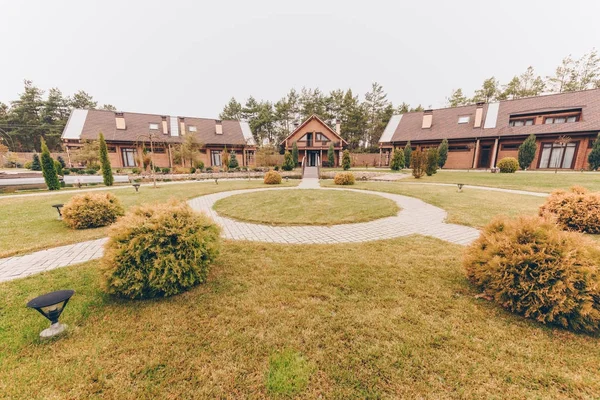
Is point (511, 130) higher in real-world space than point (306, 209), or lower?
higher

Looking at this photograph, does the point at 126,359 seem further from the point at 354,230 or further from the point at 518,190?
the point at 518,190

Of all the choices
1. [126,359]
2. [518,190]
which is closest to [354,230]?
[126,359]

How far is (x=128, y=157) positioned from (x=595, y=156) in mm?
43688

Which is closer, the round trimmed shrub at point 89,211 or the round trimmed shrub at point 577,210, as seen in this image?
the round trimmed shrub at point 577,210

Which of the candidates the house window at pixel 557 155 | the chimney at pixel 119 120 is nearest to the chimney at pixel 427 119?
the house window at pixel 557 155

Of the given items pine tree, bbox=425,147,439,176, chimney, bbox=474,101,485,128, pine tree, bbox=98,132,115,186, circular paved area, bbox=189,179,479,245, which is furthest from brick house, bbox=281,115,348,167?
circular paved area, bbox=189,179,479,245

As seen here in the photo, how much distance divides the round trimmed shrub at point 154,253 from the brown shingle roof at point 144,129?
83.0 feet

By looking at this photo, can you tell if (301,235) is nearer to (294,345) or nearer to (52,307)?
(294,345)

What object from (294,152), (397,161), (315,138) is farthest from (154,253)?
(315,138)

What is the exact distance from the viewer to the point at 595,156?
1827 centimetres

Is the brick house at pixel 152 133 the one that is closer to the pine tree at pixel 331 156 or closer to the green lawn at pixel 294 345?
the pine tree at pixel 331 156

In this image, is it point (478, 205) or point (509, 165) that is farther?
point (509, 165)

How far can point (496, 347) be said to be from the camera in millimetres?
2227

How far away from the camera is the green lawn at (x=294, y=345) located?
1856 mm
